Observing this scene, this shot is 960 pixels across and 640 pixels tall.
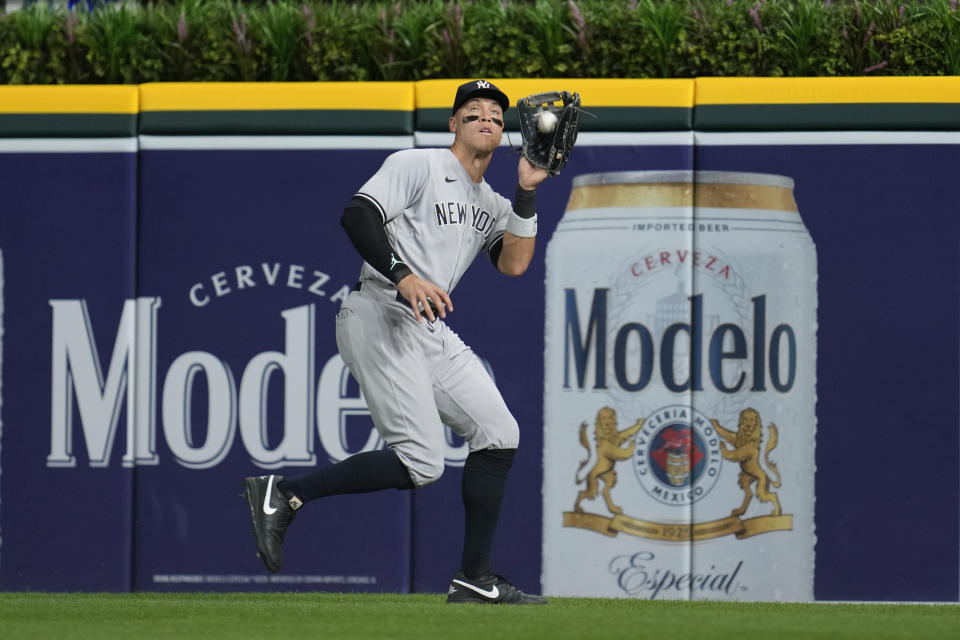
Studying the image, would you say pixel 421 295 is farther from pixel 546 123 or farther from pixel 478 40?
pixel 478 40

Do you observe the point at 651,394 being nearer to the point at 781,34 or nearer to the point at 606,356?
the point at 606,356

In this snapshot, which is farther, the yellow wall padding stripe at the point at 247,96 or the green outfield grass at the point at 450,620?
the yellow wall padding stripe at the point at 247,96

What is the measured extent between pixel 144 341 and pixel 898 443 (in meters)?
3.10

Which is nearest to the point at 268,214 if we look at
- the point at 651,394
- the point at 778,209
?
the point at 651,394

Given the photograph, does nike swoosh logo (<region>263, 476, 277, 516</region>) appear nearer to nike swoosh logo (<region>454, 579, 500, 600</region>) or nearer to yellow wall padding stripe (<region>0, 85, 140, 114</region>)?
nike swoosh logo (<region>454, 579, 500, 600</region>)

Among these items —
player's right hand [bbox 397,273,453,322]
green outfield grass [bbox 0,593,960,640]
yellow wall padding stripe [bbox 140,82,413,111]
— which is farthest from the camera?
yellow wall padding stripe [bbox 140,82,413,111]

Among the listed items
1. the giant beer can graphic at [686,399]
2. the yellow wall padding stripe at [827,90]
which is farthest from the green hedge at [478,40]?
the giant beer can graphic at [686,399]

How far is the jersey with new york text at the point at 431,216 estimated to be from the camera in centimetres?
417

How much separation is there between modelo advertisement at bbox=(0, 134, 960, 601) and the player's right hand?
147 centimetres

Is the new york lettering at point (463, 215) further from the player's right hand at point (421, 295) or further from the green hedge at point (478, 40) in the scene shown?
the green hedge at point (478, 40)

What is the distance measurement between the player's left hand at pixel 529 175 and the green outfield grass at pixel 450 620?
1.34 metres

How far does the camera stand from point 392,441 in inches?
162

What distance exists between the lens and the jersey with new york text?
417 cm

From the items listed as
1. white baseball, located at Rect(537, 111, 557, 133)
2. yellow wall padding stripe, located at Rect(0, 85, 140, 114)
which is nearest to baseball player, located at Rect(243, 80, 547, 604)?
white baseball, located at Rect(537, 111, 557, 133)
